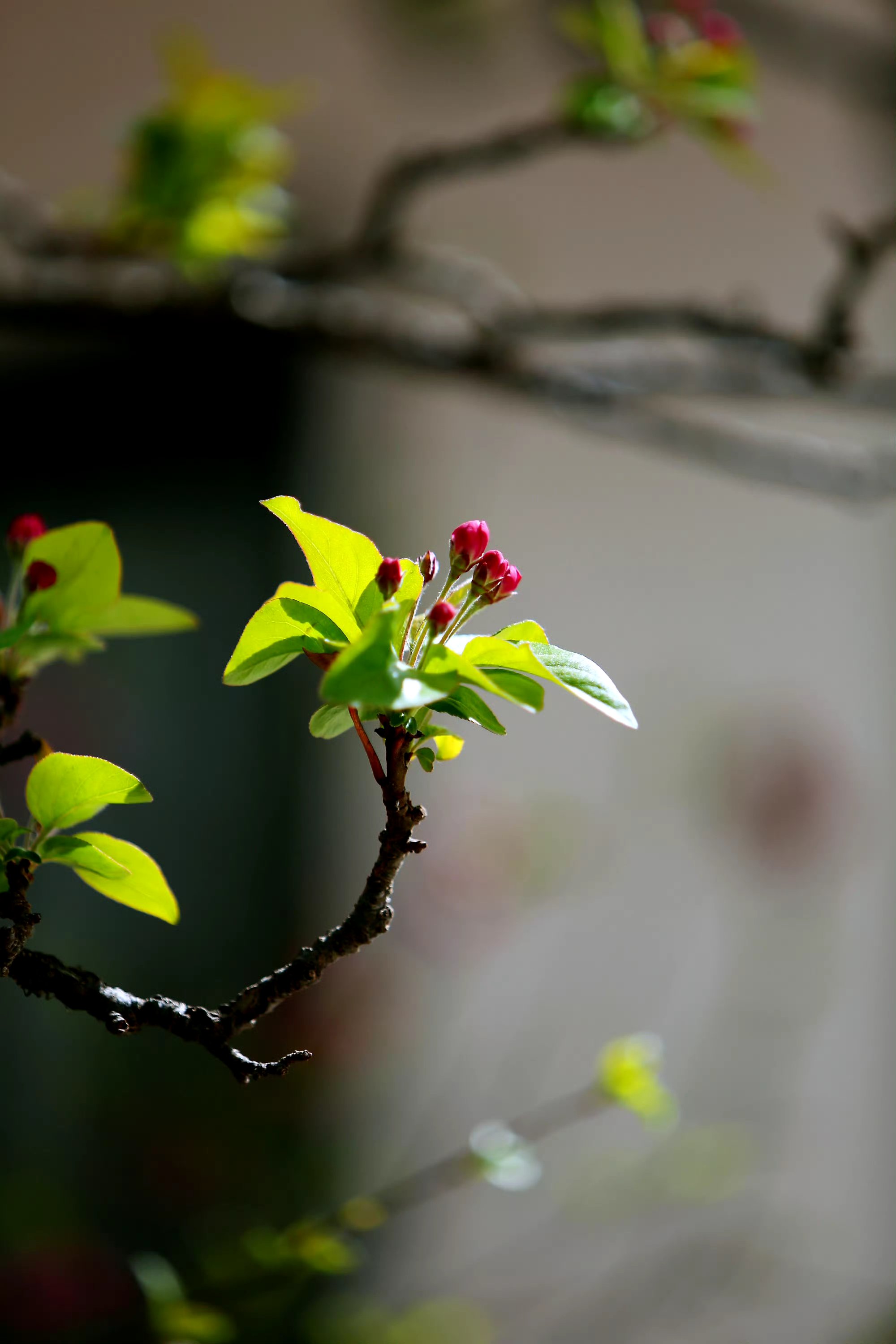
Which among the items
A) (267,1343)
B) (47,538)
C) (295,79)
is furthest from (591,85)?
(267,1343)

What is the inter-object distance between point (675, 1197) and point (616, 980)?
0.90 ft

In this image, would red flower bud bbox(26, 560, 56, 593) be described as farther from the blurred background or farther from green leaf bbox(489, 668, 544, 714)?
the blurred background

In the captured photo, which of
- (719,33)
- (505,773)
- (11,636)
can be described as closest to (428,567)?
(11,636)

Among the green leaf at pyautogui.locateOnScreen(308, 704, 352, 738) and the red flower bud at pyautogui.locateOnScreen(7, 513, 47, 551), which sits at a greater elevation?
the red flower bud at pyautogui.locateOnScreen(7, 513, 47, 551)

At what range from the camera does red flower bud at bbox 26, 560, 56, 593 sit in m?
0.35

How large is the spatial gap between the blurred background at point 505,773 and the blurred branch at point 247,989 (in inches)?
40.1

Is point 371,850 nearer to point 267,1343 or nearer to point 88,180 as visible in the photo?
point 267,1343

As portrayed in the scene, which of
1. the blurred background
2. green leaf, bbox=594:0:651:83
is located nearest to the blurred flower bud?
green leaf, bbox=594:0:651:83

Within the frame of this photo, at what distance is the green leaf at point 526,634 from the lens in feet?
0.92

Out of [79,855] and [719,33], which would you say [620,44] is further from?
[79,855]

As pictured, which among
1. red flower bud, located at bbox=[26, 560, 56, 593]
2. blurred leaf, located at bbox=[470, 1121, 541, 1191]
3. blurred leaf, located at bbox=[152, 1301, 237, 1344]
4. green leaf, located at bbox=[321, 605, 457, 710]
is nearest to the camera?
green leaf, located at bbox=[321, 605, 457, 710]

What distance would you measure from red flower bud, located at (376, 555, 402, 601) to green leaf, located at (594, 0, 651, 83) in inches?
24.0

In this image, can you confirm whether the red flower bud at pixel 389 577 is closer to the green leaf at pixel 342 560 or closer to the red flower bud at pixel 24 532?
the green leaf at pixel 342 560

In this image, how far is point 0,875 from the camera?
30 centimetres
